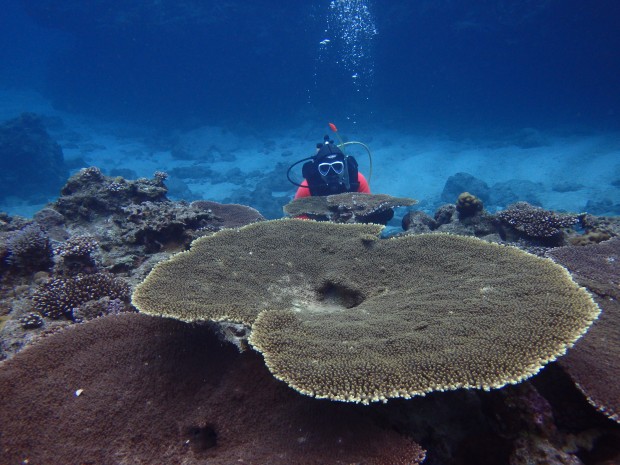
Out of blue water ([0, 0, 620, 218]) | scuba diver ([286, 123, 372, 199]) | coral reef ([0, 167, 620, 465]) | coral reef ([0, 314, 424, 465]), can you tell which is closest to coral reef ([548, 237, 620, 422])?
coral reef ([0, 167, 620, 465])

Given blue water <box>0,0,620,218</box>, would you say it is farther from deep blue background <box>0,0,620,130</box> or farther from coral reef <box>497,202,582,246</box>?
coral reef <box>497,202,582,246</box>

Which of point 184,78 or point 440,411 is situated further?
point 184,78

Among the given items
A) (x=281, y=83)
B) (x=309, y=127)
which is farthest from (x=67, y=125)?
(x=309, y=127)

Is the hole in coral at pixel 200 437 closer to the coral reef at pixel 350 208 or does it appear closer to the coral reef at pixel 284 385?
the coral reef at pixel 284 385

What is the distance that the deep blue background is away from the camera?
33.6 m

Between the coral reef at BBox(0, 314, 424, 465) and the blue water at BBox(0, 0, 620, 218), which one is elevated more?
the blue water at BBox(0, 0, 620, 218)

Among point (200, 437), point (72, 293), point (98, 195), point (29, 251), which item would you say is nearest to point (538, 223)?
point (200, 437)

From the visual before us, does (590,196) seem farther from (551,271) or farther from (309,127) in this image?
(309,127)

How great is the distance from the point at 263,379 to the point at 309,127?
43496mm

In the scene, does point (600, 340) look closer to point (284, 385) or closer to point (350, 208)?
point (284, 385)

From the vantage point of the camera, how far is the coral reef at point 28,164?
2686 cm

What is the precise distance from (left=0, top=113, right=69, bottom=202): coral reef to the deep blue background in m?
21.8

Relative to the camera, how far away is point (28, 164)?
2781 cm

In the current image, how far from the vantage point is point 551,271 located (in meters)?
3.16
